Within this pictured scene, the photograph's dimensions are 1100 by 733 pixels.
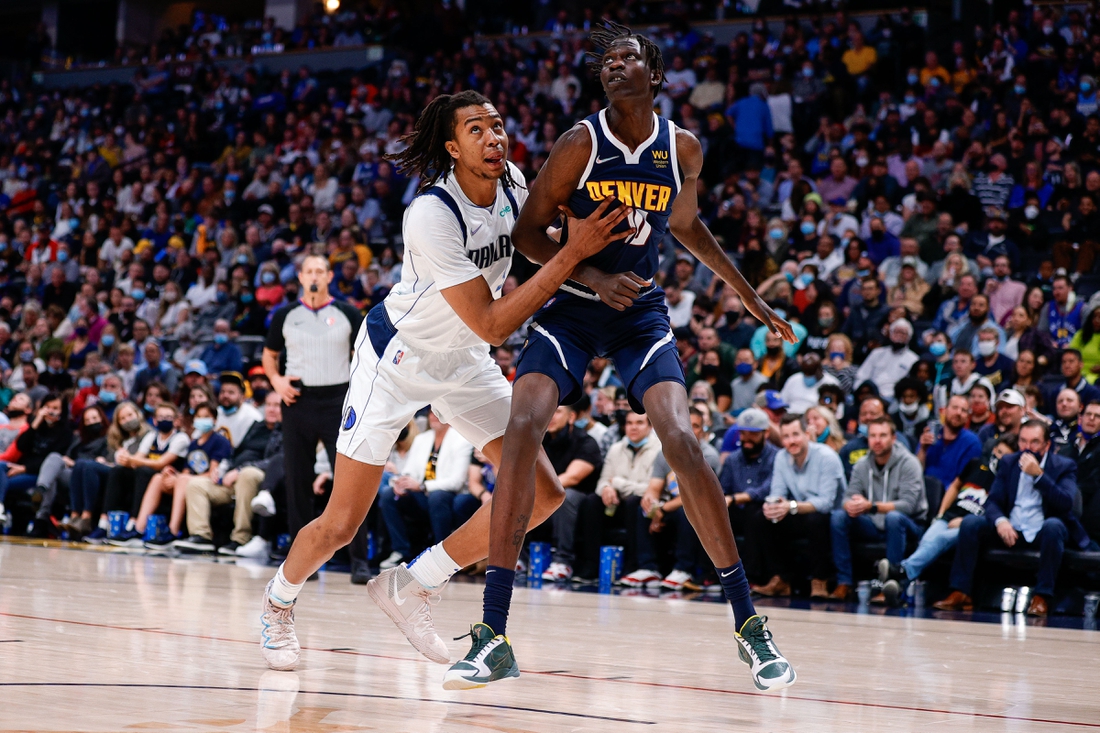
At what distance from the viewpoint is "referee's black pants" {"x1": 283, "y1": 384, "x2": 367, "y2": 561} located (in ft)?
25.5

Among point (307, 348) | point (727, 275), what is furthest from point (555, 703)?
point (307, 348)

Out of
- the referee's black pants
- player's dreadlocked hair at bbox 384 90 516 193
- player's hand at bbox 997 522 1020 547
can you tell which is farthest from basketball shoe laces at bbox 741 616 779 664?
player's hand at bbox 997 522 1020 547

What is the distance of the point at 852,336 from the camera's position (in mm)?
11305

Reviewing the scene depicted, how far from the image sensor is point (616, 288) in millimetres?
3816

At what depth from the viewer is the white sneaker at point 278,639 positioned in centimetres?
407

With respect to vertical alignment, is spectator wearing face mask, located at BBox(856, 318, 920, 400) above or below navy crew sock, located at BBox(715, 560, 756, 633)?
above

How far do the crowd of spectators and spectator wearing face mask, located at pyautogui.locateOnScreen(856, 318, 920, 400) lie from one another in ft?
0.09

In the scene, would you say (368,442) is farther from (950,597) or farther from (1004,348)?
(1004,348)

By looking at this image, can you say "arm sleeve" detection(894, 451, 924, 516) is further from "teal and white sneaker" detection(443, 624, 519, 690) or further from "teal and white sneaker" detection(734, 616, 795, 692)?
"teal and white sneaker" detection(443, 624, 519, 690)

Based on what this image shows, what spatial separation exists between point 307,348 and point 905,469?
4073mm

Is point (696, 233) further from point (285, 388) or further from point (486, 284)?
point (285, 388)

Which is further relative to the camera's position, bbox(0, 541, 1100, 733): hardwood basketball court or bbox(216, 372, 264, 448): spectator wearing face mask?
bbox(216, 372, 264, 448): spectator wearing face mask

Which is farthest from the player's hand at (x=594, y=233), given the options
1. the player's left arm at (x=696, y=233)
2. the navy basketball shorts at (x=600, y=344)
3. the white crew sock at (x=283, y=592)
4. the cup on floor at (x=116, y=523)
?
the cup on floor at (x=116, y=523)

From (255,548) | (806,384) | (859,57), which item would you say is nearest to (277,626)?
(255,548)
